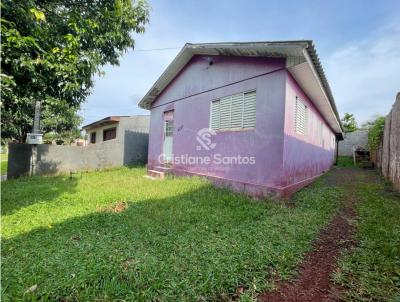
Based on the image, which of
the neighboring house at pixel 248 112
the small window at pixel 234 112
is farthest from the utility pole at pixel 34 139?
the small window at pixel 234 112

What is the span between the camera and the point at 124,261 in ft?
8.27

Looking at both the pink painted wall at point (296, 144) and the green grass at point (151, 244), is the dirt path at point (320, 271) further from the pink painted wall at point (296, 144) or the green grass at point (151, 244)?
the pink painted wall at point (296, 144)

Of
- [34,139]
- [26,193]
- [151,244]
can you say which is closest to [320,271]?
[151,244]

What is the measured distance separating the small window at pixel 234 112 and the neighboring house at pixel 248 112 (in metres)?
0.03

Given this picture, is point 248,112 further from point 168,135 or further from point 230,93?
point 168,135

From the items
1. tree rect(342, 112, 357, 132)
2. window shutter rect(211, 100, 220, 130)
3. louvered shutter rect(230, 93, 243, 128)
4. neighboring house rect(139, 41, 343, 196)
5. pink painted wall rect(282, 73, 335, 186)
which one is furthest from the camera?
tree rect(342, 112, 357, 132)

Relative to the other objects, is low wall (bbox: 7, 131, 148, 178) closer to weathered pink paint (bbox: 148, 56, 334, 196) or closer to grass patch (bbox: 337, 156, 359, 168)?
weathered pink paint (bbox: 148, 56, 334, 196)

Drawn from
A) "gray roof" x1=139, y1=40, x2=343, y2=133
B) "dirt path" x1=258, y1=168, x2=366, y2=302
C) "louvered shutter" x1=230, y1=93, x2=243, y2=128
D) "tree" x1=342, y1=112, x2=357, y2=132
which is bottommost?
"dirt path" x1=258, y1=168, x2=366, y2=302

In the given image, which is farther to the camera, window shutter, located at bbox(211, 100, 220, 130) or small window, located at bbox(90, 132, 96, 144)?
small window, located at bbox(90, 132, 96, 144)

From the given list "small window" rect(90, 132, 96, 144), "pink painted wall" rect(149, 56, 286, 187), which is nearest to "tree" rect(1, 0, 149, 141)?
"pink painted wall" rect(149, 56, 286, 187)

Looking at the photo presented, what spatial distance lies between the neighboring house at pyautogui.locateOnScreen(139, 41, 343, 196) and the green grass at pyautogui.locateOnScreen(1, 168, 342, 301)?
996 mm

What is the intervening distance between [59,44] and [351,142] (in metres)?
22.2

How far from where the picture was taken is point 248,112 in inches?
232

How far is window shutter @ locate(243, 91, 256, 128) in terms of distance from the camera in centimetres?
577
